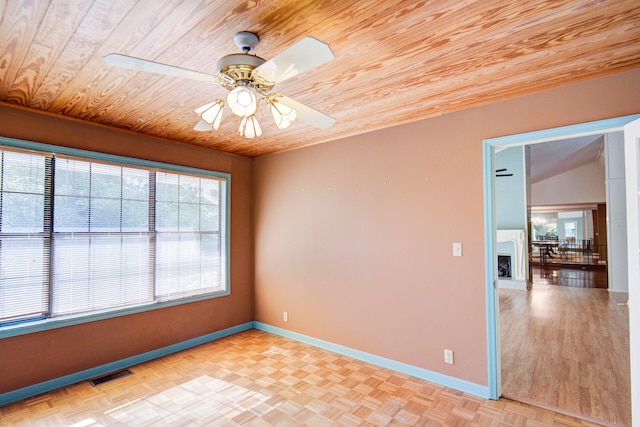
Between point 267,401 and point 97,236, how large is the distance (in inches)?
89.5

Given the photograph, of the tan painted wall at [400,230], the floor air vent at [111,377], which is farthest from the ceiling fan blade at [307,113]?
the floor air vent at [111,377]

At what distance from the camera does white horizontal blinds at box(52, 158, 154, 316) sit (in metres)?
2.88

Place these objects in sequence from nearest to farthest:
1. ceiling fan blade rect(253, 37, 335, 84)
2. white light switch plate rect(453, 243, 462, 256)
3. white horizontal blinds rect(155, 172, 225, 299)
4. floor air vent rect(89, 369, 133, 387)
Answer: ceiling fan blade rect(253, 37, 335, 84), white light switch plate rect(453, 243, 462, 256), floor air vent rect(89, 369, 133, 387), white horizontal blinds rect(155, 172, 225, 299)

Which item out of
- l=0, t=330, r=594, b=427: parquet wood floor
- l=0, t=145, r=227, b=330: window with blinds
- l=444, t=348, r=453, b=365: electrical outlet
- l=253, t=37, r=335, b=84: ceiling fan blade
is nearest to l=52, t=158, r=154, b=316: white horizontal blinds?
l=0, t=145, r=227, b=330: window with blinds

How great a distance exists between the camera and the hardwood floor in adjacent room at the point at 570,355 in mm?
2529

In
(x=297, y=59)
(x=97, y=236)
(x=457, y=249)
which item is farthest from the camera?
(x=97, y=236)

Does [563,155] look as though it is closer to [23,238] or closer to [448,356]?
[448,356]

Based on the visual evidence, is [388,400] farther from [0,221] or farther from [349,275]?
[0,221]

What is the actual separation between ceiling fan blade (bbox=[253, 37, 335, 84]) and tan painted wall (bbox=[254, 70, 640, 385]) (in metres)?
1.96

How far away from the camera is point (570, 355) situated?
345 cm

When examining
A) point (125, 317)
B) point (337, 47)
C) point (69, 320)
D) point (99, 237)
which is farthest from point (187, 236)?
point (337, 47)

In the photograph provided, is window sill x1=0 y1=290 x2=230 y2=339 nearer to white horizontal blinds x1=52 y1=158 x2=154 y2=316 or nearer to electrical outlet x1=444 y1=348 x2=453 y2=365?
white horizontal blinds x1=52 y1=158 x2=154 y2=316

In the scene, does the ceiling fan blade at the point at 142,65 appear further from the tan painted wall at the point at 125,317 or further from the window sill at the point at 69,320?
the window sill at the point at 69,320

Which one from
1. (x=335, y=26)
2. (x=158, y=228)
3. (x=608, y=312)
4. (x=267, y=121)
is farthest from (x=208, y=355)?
(x=608, y=312)
